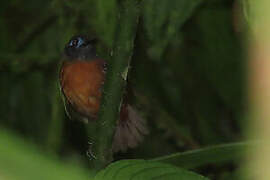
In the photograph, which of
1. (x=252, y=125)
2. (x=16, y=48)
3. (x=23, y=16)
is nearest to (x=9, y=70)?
(x=16, y=48)

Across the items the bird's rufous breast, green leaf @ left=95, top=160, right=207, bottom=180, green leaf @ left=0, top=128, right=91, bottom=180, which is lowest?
the bird's rufous breast

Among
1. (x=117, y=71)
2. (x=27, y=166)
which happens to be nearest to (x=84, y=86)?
(x=117, y=71)

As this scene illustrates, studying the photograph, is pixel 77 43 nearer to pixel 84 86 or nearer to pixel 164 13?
pixel 84 86

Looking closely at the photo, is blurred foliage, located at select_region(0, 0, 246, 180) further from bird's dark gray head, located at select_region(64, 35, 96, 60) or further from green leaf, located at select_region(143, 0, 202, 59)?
green leaf, located at select_region(143, 0, 202, 59)

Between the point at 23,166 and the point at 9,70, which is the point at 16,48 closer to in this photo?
the point at 9,70

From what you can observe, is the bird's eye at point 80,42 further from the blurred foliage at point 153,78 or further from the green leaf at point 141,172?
the green leaf at point 141,172

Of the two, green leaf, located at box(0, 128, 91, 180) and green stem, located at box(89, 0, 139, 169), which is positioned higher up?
green leaf, located at box(0, 128, 91, 180)

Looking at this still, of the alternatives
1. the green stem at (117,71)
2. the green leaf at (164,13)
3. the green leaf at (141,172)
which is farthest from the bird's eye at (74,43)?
the green leaf at (141,172)

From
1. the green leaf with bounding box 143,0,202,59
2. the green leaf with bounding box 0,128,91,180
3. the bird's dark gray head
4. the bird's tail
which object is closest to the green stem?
the green leaf with bounding box 0,128,91,180
